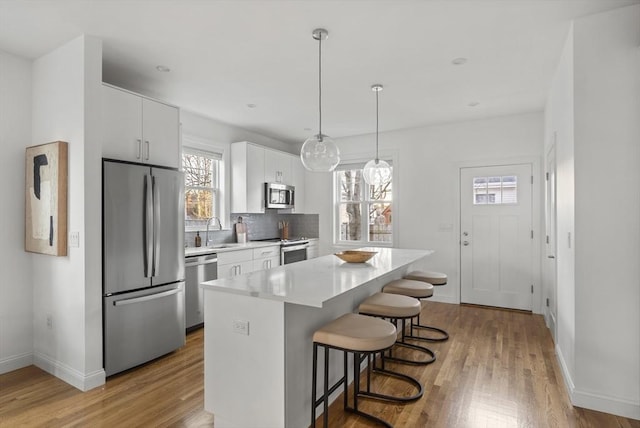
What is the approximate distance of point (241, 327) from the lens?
6.68 ft

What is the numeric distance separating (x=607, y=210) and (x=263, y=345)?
2385mm

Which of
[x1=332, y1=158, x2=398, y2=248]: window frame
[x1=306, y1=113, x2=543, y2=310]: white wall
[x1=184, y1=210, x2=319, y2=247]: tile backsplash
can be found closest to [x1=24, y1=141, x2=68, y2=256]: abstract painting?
[x1=184, y1=210, x2=319, y2=247]: tile backsplash

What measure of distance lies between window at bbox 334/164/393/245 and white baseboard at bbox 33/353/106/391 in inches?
163

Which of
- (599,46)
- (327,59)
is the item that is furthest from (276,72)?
→ (599,46)

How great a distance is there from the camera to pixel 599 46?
2352 millimetres

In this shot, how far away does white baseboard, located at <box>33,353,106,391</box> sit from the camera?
2.60 m

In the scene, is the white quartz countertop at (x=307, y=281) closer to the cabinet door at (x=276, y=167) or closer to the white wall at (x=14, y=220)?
the white wall at (x=14, y=220)

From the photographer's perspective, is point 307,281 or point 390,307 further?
point 390,307

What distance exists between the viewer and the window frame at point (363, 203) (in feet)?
18.2

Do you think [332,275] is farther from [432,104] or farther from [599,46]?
[432,104]

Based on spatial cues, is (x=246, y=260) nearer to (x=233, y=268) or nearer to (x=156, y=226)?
(x=233, y=268)

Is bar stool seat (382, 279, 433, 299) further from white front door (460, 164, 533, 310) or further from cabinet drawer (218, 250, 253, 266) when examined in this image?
white front door (460, 164, 533, 310)

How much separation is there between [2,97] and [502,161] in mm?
5510

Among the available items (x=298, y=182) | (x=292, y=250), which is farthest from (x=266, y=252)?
(x=298, y=182)
